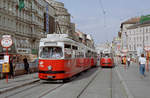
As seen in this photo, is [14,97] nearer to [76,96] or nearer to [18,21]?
[76,96]

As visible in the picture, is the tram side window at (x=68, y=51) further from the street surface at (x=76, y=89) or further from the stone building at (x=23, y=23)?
the stone building at (x=23, y=23)

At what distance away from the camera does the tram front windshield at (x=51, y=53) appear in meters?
13.3

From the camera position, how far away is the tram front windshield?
13312mm

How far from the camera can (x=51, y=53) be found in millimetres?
13492

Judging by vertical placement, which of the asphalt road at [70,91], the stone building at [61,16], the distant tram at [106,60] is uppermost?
the stone building at [61,16]

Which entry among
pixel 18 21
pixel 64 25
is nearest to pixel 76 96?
pixel 18 21

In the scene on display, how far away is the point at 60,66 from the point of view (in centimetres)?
1310

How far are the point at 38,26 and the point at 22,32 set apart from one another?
869 centimetres

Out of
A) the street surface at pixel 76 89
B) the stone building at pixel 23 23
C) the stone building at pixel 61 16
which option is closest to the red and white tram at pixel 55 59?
the street surface at pixel 76 89

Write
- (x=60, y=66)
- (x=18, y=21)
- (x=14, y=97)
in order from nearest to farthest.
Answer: (x=14, y=97), (x=60, y=66), (x=18, y=21)

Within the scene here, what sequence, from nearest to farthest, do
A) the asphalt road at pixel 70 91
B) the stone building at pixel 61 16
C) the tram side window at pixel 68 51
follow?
the asphalt road at pixel 70 91, the tram side window at pixel 68 51, the stone building at pixel 61 16

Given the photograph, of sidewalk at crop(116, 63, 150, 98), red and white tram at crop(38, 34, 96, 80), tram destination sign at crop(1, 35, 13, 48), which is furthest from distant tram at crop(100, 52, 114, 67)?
tram destination sign at crop(1, 35, 13, 48)

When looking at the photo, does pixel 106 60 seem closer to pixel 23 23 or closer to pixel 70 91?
pixel 70 91

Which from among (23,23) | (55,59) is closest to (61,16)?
(23,23)
